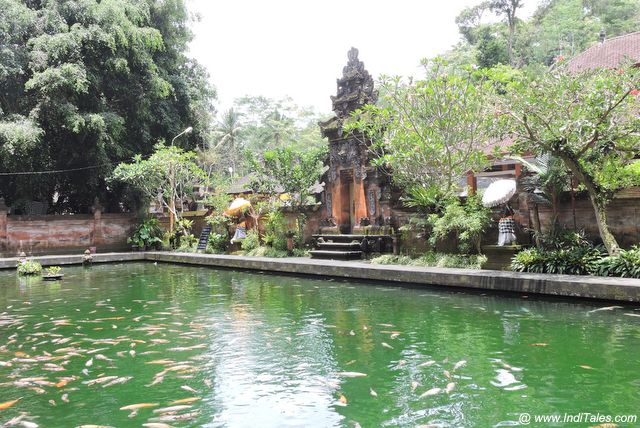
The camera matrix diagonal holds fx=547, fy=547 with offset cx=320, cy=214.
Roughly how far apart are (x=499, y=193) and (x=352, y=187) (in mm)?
6604

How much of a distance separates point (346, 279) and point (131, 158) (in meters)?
15.7

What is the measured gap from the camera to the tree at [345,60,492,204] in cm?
1348

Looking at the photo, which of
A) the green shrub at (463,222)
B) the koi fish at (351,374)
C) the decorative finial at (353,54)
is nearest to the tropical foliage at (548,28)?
the decorative finial at (353,54)

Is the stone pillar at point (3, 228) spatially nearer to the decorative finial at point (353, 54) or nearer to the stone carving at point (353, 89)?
the stone carving at point (353, 89)

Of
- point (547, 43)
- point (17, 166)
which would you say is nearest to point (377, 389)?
point (17, 166)

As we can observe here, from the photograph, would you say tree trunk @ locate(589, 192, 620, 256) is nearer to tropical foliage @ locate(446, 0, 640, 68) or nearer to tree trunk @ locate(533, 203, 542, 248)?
tree trunk @ locate(533, 203, 542, 248)

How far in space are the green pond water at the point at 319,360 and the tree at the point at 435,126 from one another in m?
4.78

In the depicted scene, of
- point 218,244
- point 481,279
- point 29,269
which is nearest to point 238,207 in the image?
point 218,244

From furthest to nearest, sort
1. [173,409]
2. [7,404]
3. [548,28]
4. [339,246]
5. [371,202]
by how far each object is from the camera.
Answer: [548,28], [371,202], [339,246], [7,404], [173,409]

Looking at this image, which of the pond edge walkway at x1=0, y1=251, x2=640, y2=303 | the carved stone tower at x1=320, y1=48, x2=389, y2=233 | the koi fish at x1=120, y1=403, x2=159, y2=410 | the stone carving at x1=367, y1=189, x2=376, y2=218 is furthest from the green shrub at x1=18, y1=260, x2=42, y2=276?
the koi fish at x1=120, y1=403, x2=159, y2=410

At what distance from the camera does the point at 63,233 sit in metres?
24.6

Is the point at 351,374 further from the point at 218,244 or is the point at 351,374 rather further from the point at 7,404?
the point at 218,244

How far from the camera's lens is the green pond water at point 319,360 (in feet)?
14.2

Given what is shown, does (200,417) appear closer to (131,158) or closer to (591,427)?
(591,427)
